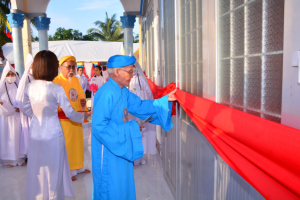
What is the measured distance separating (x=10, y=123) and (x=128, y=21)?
573cm

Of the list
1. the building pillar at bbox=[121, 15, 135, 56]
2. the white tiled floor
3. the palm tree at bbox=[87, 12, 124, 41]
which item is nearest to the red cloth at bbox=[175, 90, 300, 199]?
the white tiled floor

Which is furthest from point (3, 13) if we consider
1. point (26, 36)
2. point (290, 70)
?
point (290, 70)

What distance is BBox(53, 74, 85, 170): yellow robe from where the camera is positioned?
376 centimetres

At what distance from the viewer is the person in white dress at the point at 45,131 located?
267 centimetres

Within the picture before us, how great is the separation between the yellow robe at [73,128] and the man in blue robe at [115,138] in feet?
5.50

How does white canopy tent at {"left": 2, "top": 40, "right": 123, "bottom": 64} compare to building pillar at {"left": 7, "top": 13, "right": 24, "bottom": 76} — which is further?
white canopy tent at {"left": 2, "top": 40, "right": 123, "bottom": 64}

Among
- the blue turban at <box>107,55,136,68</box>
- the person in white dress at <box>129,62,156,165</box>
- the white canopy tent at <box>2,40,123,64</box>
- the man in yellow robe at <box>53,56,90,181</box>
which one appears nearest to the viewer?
the blue turban at <box>107,55,136,68</box>

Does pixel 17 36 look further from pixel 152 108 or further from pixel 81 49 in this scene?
pixel 152 108

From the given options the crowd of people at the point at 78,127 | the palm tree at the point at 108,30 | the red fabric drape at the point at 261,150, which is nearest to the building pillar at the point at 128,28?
the crowd of people at the point at 78,127

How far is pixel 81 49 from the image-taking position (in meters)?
15.4

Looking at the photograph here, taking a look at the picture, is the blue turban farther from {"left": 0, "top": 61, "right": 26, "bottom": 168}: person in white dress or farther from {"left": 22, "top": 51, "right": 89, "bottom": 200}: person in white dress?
{"left": 0, "top": 61, "right": 26, "bottom": 168}: person in white dress

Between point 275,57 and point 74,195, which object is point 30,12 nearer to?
point 74,195

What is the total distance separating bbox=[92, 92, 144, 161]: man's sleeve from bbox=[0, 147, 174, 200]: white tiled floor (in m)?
1.50

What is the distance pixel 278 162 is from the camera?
0.78m
